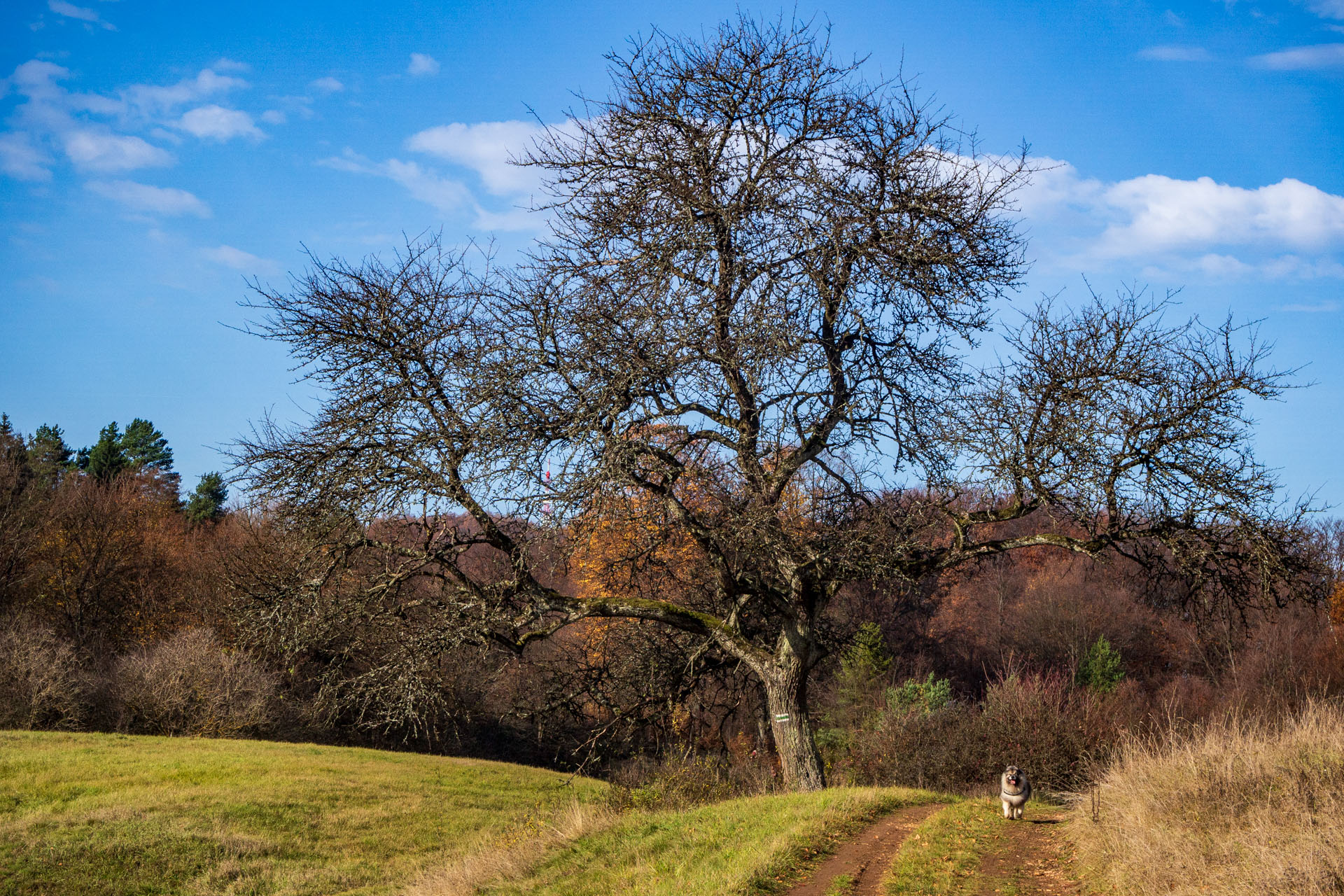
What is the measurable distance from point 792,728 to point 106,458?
166ft

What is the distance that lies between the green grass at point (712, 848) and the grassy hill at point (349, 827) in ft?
0.09

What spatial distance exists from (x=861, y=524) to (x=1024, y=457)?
2.61 meters

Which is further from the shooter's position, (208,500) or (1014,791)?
(208,500)

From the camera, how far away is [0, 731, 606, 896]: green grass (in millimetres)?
13664

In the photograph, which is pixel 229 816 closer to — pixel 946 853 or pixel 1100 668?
pixel 946 853

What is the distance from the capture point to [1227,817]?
6.97 meters

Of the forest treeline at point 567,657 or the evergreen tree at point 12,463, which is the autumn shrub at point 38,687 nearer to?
the forest treeline at point 567,657

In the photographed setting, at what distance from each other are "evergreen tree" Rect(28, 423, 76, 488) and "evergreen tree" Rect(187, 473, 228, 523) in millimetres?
6263

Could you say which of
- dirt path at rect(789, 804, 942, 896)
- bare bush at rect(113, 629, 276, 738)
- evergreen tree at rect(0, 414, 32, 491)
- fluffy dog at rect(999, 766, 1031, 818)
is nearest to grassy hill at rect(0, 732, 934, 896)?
Result: dirt path at rect(789, 804, 942, 896)

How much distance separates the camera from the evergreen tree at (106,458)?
48000mm

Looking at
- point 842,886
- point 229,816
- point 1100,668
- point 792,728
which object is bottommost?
point 1100,668

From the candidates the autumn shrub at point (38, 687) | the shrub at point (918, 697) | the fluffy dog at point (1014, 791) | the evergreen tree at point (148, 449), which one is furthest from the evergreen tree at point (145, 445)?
the fluffy dog at point (1014, 791)

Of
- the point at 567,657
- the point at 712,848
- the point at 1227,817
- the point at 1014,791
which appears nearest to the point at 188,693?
the point at 567,657

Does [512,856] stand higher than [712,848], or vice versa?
[712,848]
